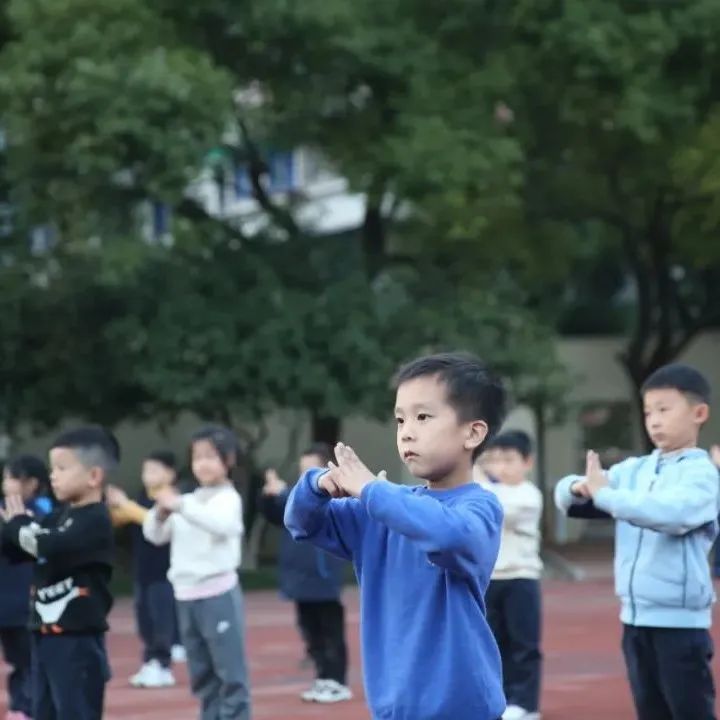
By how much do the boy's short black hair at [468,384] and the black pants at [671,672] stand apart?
236cm

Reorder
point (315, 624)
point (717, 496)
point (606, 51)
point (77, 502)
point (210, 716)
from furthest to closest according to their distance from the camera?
point (606, 51) → point (315, 624) → point (210, 716) → point (77, 502) → point (717, 496)

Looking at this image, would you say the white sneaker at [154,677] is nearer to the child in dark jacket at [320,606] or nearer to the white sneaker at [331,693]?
the child in dark jacket at [320,606]

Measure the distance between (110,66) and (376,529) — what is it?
14503 mm

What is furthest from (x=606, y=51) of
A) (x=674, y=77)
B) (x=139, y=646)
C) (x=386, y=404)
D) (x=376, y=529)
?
Answer: (x=376, y=529)

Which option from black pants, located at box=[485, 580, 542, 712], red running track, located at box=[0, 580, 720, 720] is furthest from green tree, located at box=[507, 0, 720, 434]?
black pants, located at box=[485, 580, 542, 712]

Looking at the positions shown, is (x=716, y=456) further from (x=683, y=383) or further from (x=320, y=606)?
(x=320, y=606)

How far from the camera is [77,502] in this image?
7520 millimetres

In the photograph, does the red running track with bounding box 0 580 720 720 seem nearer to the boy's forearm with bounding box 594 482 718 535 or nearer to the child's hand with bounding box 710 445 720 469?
the child's hand with bounding box 710 445 720 469

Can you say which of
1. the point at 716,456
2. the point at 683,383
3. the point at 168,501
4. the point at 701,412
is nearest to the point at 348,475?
the point at 683,383

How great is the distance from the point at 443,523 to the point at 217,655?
15.8 ft

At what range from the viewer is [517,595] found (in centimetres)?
1000

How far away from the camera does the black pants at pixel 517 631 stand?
32.8 feet

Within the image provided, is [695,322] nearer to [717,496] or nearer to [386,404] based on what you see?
[386,404]

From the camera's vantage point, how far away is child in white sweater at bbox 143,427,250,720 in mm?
9000
